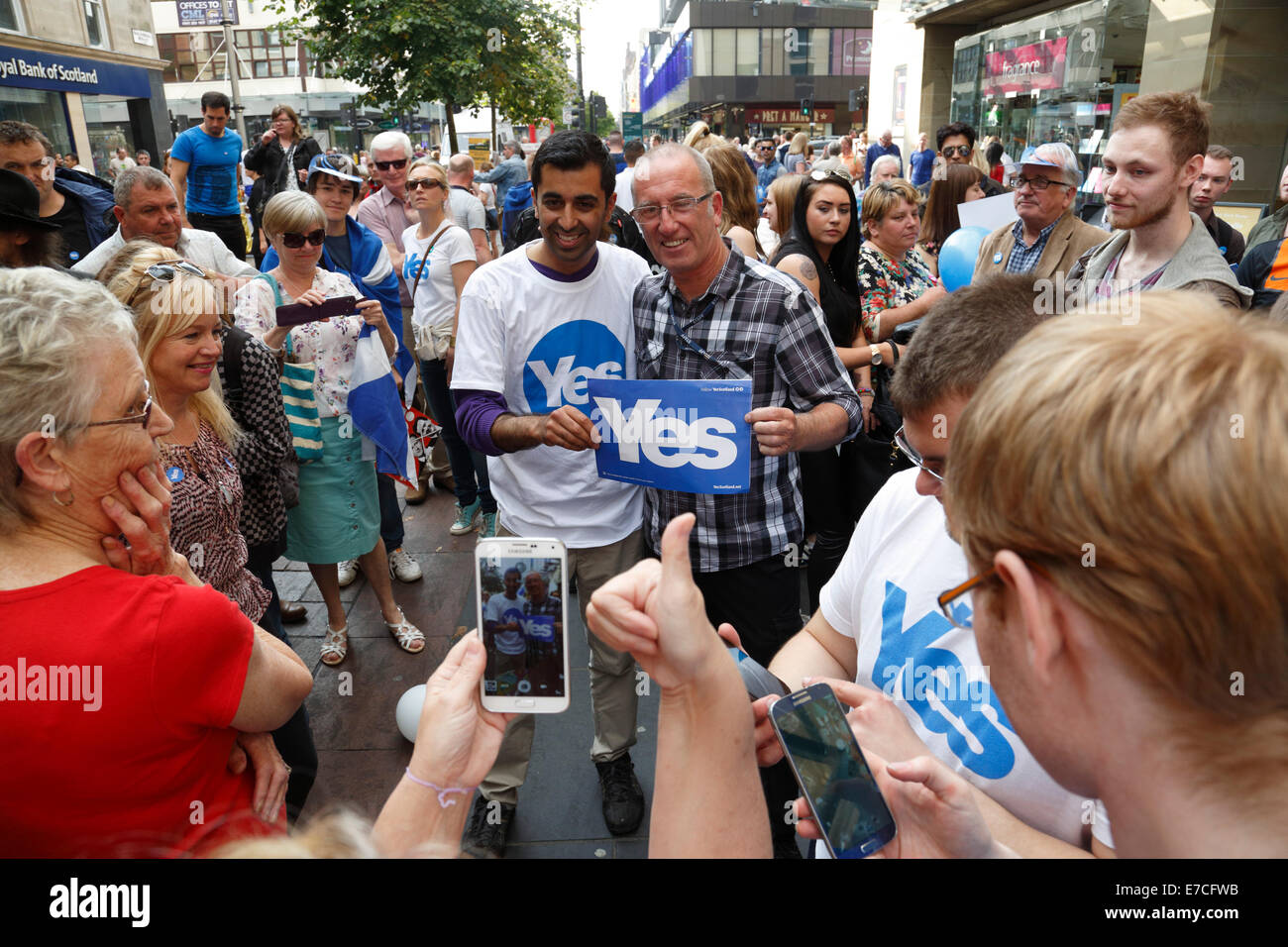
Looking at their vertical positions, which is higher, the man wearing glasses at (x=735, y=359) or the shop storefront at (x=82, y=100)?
the shop storefront at (x=82, y=100)

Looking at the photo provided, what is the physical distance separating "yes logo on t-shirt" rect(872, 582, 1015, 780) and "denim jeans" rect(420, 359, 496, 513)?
13.2 feet

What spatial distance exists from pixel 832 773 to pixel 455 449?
460cm

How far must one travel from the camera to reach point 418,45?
1335 centimetres

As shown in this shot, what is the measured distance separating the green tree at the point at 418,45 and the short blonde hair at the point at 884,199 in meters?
9.77

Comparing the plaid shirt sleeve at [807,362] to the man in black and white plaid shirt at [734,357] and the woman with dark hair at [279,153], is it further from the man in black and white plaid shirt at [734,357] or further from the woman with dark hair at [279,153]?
the woman with dark hair at [279,153]

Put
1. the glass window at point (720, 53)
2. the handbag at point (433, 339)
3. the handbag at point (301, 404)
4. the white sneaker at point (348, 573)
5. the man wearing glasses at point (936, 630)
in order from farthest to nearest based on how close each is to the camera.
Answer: the glass window at point (720, 53) < the handbag at point (433, 339) < the white sneaker at point (348, 573) < the handbag at point (301, 404) < the man wearing glasses at point (936, 630)

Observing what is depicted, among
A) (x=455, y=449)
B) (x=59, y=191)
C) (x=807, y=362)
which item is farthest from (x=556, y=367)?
(x=59, y=191)

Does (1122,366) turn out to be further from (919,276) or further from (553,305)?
(919,276)

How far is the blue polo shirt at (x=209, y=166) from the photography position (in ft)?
24.7

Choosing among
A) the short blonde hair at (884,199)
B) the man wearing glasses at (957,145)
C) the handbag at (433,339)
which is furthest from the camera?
the man wearing glasses at (957,145)

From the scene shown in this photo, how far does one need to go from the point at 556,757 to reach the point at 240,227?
713 centimetres

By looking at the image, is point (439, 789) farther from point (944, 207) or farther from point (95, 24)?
point (95, 24)

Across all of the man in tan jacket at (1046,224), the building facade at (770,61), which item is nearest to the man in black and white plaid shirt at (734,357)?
the man in tan jacket at (1046,224)

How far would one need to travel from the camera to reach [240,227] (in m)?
8.27
